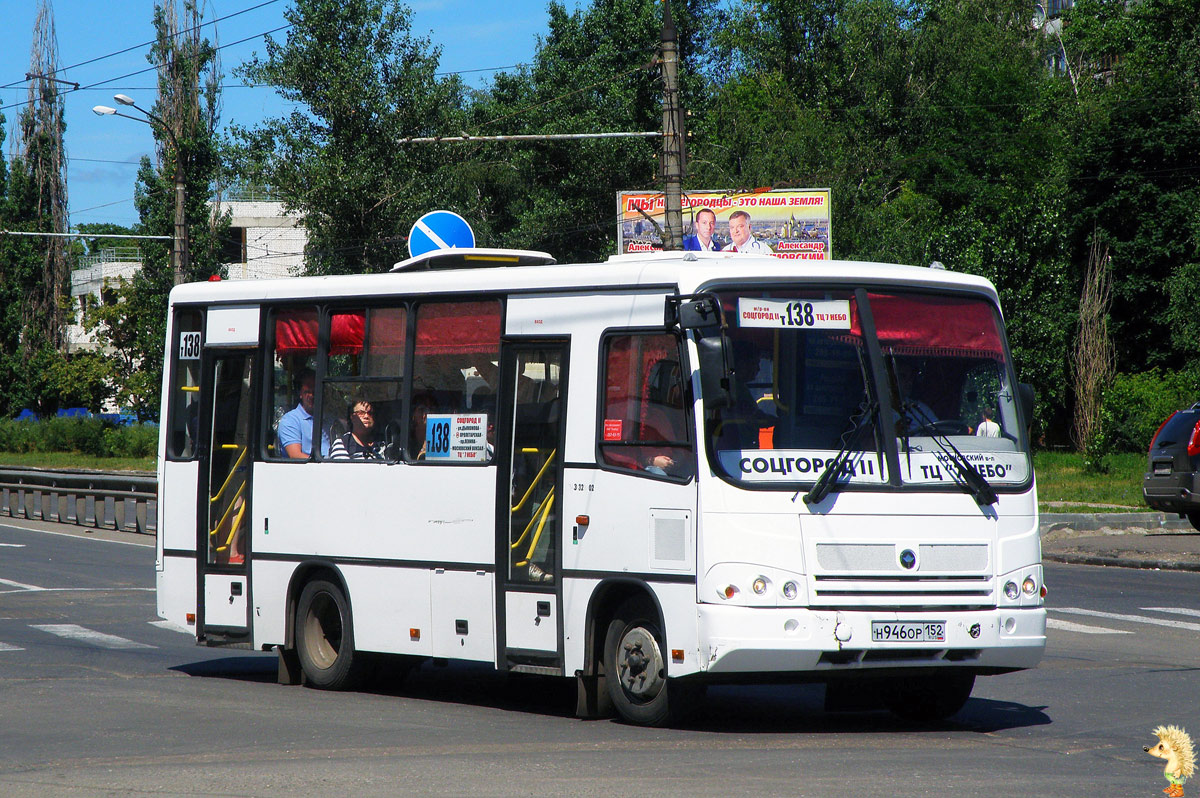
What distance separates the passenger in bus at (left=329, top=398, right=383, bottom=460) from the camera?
11383mm

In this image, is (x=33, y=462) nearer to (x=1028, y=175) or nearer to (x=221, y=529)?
(x=1028, y=175)

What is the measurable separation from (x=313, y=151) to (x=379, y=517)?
44172 mm

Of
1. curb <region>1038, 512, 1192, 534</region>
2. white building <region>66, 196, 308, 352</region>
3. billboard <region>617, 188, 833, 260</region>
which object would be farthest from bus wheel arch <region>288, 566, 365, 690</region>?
white building <region>66, 196, 308, 352</region>

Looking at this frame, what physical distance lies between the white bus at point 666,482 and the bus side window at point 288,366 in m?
0.08

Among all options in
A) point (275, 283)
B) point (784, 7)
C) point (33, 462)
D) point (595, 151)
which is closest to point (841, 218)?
point (595, 151)

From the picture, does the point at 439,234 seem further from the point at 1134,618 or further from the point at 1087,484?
the point at 1087,484

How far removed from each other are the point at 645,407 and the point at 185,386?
497 cm

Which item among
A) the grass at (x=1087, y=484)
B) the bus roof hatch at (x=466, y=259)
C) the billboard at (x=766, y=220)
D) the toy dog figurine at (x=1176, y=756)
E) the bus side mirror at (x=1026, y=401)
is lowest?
the toy dog figurine at (x=1176, y=756)

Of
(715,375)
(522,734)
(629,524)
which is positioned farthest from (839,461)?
(522,734)

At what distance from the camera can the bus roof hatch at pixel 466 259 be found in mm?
12125

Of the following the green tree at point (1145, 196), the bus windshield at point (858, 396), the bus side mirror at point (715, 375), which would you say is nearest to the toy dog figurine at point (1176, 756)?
the bus windshield at point (858, 396)

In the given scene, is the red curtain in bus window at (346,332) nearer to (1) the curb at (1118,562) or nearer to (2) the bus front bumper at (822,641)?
(2) the bus front bumper at (822,641)

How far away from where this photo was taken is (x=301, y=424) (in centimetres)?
1191

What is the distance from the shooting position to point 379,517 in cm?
1120
